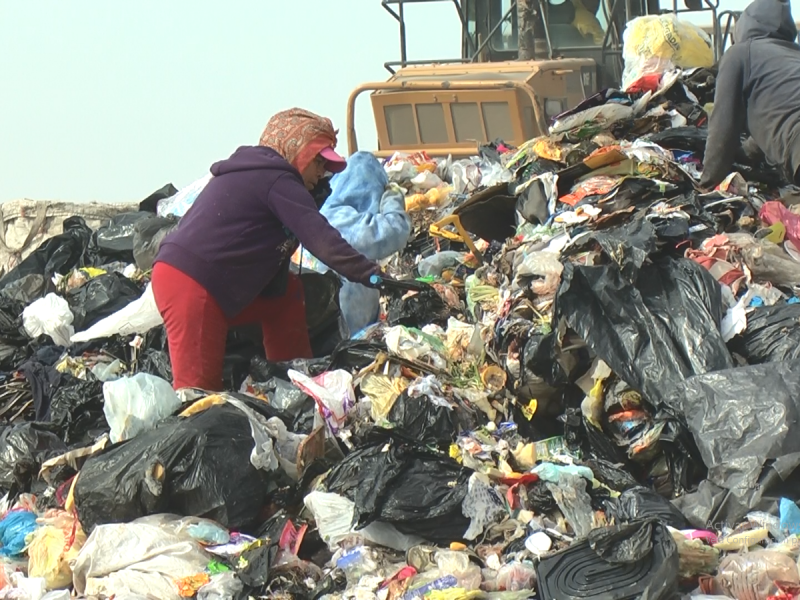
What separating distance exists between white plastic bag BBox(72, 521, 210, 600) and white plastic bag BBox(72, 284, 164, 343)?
1.80 meters

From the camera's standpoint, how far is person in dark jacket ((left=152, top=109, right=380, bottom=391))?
4.00 metres

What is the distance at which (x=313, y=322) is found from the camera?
4844 mm

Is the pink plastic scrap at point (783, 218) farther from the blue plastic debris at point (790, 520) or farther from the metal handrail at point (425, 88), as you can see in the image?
the metal handrail at point (425, 88)

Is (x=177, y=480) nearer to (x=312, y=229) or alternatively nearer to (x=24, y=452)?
(x=24, y=452)

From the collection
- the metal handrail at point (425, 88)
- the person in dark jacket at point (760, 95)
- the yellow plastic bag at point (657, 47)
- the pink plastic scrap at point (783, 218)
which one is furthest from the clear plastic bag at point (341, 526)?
the metal handrail at point (425, 88)

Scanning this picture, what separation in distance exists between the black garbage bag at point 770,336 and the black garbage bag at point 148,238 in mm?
3384

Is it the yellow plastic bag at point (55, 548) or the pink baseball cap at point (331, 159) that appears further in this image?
the pink baseball cap at point (331, 159)

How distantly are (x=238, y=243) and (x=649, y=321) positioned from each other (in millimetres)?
1632

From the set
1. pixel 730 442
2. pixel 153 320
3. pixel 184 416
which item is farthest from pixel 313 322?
pixel 730 442

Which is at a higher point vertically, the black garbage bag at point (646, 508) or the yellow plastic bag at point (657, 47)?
the yellow plastic bag at point (657, 47)

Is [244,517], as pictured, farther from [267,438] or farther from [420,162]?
[420,162]

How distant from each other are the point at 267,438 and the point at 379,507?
0.56 meters

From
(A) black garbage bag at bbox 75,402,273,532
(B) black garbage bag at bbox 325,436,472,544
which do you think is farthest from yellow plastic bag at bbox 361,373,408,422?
(A) black garbage bag at bbox 75,402,273,532

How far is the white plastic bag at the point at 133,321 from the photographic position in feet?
15.8
